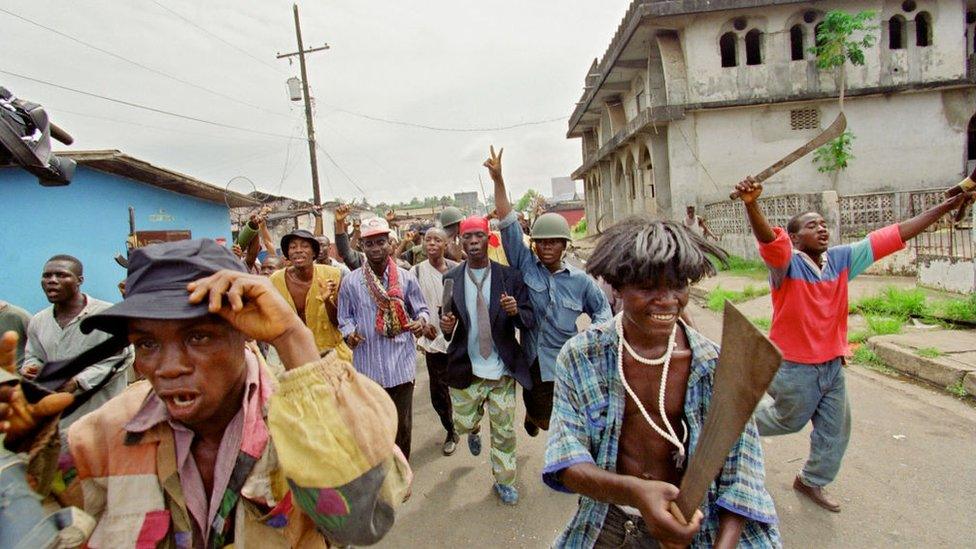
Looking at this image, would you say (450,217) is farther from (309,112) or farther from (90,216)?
(309,112)

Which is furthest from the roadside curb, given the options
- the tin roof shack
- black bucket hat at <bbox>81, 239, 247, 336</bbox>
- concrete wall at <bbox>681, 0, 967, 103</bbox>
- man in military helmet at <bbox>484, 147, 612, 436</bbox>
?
concrete wall at <bbox>681, 0, 967, 103</bbox>

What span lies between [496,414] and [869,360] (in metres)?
4.96

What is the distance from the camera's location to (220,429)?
1.45 m

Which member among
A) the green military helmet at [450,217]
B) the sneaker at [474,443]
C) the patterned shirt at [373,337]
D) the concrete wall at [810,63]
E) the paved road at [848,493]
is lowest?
the paved road at [848,493]

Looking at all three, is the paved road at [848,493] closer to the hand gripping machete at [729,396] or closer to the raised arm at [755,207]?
the raised arm at [755,207]

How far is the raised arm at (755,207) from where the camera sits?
9.50 feet

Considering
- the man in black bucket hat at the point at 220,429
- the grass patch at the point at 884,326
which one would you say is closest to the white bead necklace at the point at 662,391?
the man in black bucket hat at the point at 220,429

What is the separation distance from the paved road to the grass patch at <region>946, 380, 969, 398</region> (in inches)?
4.3

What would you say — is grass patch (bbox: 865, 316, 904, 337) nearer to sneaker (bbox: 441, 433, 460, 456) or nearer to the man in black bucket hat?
sneaker (bbox: 441, 433, 460, 456)

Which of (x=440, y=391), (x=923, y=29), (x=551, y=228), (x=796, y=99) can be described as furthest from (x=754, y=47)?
(x=440, y=391)

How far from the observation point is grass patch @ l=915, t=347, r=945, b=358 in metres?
5.39

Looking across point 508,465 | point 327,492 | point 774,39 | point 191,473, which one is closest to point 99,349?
point 191,473

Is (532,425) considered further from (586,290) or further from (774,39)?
(774,39)

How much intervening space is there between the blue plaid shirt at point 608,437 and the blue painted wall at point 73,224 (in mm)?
9281
